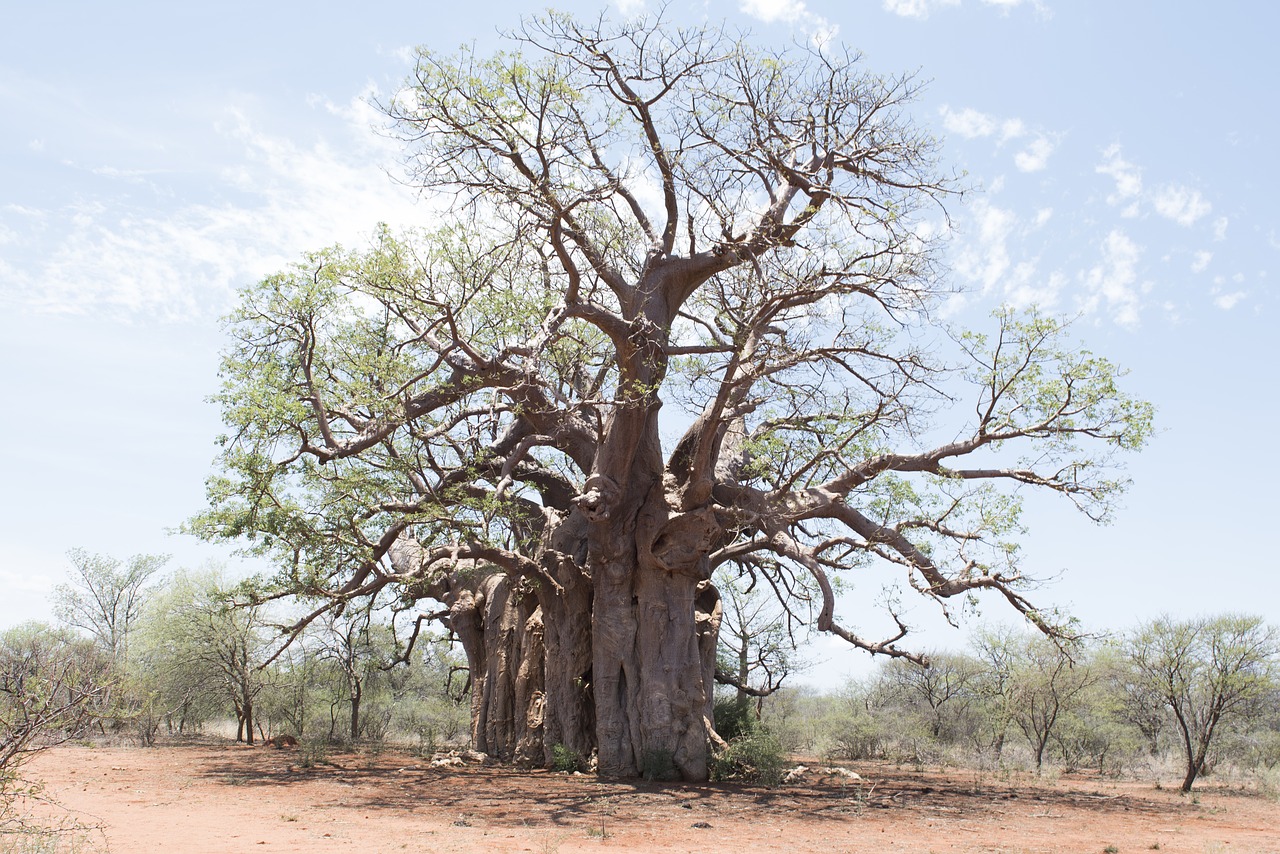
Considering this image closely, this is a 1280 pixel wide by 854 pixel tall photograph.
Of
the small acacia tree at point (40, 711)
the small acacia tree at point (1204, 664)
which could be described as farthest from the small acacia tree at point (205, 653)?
the small acacia tree at point (1204, 664)

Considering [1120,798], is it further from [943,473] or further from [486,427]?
[486,427]

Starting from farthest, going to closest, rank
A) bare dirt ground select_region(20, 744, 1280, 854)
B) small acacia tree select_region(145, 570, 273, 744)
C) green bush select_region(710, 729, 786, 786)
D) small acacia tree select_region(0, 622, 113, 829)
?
1. small acacia tree select_region(145, 570, 273, 744)
2. green bush select_region(710, 729, 786, 786)
3. bare dirt ground select_region(20, 744, 1280, 854)
4. small acacia tree select_region(0, 622, 113, 829)

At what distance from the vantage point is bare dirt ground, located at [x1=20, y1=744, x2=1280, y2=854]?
6742 millimetres

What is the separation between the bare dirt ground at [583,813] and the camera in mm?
6742

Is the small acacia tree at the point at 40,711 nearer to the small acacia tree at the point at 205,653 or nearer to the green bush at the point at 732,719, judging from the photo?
the green bush at the point at 732,719

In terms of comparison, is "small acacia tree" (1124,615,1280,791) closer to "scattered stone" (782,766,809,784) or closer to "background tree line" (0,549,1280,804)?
"background tree line" (0,549,1280,804)

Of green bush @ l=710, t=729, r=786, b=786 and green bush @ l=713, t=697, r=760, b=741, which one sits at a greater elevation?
green bush @ l=713, t=697, r=760, b=741

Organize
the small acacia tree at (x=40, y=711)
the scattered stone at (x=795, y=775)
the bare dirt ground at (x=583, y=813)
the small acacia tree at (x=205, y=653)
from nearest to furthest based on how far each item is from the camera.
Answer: the small acacia tree at (x=40, y=711)
the bare dirt ground at (x=583, y=813)
the scattered stone at (x=795, y=775)
the small acacia tree at (x=205, y=653)

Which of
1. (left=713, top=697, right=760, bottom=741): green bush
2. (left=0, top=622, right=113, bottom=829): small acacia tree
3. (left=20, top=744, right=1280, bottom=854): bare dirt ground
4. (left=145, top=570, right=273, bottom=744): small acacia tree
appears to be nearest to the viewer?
(left=0, top=622, right=113, bottom=829): small acacia tree

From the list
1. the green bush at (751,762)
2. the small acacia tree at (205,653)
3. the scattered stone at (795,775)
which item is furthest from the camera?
the small acacia tree at (205,653)

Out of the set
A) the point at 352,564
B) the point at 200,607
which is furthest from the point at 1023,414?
the point at 200,607

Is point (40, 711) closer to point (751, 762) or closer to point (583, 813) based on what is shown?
point (583, 813)

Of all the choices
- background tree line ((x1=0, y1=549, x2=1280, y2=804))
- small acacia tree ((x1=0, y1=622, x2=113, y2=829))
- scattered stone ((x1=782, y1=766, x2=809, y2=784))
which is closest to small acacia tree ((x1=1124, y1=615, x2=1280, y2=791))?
background tree line ((x1=0, y1=549, x2=1280, y2=804))

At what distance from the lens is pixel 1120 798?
11.7 m
